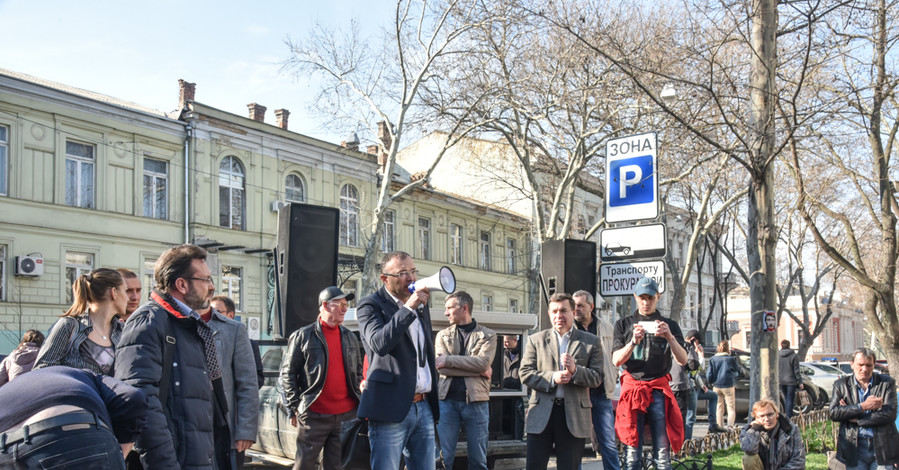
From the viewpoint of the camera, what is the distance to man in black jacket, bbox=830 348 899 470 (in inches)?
320

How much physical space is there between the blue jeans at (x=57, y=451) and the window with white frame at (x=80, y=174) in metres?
25.1

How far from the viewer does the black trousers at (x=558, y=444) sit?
6.94 meters

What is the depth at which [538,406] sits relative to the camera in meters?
7.02

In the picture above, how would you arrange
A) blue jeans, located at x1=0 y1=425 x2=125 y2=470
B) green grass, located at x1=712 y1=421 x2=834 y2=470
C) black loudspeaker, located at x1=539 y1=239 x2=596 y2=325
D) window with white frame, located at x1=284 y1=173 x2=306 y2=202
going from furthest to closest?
window with white frame, located at x1=284 y1=173 x2=306 y2=202 < black loudspeaker, located at x1=539 y1=239 x2=596 y2=325 < green grass, located at x1=712 y1=421 x2=834 y2=470 < blue jeans, located at x1=0 y1=425 x2=125 y2=470

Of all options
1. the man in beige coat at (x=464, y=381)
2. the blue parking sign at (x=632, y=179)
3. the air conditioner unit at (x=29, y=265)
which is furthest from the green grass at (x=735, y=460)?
the air conditioner unit at (x=29, y=265)

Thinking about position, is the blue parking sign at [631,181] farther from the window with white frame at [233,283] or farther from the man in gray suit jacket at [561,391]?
the window with white frame at [233,283]

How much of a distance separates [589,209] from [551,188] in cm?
1939

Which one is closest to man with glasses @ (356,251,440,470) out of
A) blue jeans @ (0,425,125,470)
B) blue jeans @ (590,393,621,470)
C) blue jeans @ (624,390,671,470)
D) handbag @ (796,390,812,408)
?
blue jeans @ (590,393,621,470)

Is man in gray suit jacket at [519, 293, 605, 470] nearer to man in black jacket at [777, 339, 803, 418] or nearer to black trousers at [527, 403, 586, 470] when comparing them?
black trousers at [527, 403, 586, 470]

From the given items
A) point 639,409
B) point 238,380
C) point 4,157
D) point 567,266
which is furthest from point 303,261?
point 4,157

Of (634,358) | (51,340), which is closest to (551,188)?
(634,358)

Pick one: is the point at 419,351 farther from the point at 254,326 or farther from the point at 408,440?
the point at 254,326

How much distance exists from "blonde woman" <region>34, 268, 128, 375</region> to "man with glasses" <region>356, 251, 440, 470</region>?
1.53 metres

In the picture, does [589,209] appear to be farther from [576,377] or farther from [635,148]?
[576,377]
